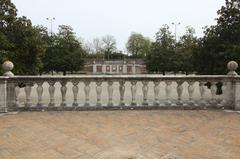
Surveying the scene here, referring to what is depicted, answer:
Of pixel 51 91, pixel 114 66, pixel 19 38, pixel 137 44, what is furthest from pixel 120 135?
pixel 137 44

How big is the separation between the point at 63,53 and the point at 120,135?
3712 centimetres

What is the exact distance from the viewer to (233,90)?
977 cm

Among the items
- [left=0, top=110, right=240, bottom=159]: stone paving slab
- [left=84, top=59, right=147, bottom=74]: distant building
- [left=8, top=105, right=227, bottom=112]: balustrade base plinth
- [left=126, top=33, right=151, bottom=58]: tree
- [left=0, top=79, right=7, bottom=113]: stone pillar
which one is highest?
[left=126, top=33, right=151, bottom=58]: tree

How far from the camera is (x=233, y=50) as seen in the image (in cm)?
1252

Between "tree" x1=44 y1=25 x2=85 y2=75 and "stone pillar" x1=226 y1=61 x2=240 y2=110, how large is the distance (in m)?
33.2

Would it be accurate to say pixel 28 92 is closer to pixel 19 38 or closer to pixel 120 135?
pixel 120 135

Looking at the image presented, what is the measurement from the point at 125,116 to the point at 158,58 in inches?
1369

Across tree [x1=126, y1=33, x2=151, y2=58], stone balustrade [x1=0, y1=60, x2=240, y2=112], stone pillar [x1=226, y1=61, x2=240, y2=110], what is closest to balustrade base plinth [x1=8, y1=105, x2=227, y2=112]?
stone balustrade [x1=0, y1=60, x2=240, y2=112]

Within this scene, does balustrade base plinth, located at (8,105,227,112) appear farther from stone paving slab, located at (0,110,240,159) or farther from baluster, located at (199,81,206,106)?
stone paving slab, located at (0,110,240,159)

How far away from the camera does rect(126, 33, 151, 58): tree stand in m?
81.3

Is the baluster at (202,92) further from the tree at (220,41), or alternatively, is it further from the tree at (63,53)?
the tree at (63,53)

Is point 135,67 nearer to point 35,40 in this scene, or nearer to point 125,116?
point 35,40

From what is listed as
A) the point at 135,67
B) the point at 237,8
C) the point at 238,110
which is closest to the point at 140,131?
the point at 238,110

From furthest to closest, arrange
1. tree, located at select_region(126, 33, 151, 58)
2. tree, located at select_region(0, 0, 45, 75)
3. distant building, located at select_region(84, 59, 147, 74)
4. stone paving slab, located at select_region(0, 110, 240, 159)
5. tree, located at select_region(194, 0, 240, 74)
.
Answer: tree, located at select_region(126, 33, 151, 58) < distant building, located at select_region(84, 59, 147, 74) < tree, located at select_region(0, 0, 45, 75) < tree, located at select_region(194, 0, 240, 74) < stone paving slab, located at select_region(0, 110, 240, 159)
